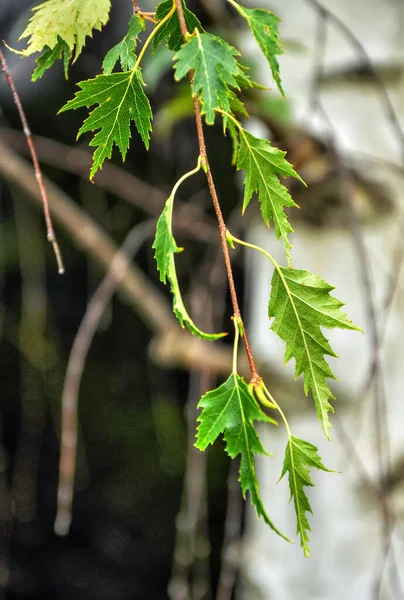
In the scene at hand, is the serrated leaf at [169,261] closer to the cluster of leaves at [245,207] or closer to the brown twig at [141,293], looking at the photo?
the cluster of leaves at [245,207]

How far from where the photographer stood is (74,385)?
47cm

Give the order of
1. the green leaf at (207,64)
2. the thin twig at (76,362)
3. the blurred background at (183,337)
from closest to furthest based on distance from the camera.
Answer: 1. the green leaf at (207,64)
2. the thin twig at (76,362)
3. the blurred background at (183,337)

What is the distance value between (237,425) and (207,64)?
9 cm

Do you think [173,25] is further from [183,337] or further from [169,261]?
[183,337]

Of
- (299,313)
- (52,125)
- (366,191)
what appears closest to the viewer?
(299,313)

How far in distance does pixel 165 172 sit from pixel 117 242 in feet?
0.36

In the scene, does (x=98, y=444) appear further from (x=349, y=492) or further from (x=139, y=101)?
(x=139, y=101)

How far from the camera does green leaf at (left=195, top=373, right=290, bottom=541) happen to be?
0.15 meters

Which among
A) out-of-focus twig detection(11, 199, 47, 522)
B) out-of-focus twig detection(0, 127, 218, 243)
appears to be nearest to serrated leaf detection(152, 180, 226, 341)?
out-of-focus twig detection(0, 127, 218, 243)

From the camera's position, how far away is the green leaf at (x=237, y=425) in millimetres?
149

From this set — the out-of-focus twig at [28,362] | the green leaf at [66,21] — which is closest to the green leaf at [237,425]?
the green leaf at [66,21]

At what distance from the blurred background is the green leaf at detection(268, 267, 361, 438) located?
0.35 m

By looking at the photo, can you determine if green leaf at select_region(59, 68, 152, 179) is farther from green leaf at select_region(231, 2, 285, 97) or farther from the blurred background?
the blurred background

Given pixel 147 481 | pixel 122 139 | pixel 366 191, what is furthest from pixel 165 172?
pixel 122 139
